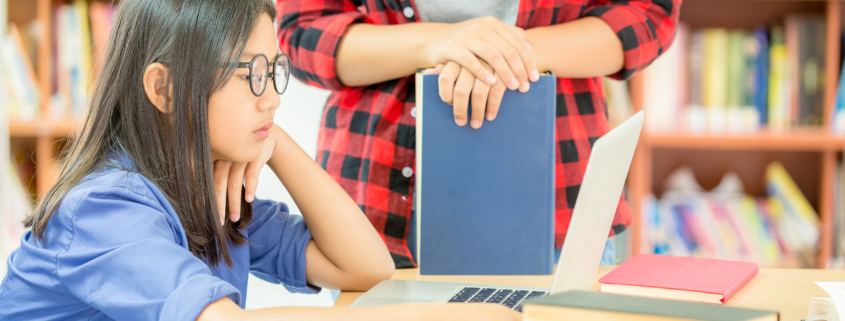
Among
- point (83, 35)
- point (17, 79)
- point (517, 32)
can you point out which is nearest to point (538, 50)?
point (517, 32)

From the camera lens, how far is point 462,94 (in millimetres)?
900

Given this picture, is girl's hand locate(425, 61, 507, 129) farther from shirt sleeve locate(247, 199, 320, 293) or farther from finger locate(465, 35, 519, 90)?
shirt sleeve locate(247, 199, 320, 293)

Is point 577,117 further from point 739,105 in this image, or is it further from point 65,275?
point 739,105

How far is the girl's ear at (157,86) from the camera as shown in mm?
813

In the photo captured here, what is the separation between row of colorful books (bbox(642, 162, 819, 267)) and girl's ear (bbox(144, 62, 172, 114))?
159cm

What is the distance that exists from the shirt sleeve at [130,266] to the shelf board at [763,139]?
1593mm

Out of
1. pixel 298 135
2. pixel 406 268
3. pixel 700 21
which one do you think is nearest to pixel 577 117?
pixel 406 268

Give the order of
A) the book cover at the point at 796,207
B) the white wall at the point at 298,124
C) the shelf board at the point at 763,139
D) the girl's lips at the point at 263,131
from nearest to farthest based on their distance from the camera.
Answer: the girl's lips at the point at 263,131, the white wall at the point at 298,124, the shelf board at the point at 763,139, the book cover at the point at 796,207

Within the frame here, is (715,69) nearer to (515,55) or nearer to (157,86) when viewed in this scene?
(515,55)

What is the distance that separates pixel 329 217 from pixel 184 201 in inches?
8.7

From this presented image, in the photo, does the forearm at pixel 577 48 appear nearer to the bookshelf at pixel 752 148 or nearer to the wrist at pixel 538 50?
the wrist at pixel 538 50

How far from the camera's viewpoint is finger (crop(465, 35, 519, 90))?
91 centimetres

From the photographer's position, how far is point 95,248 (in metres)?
0.69

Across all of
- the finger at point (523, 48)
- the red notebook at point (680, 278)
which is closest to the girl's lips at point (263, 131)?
the finger at point (523, 48)
